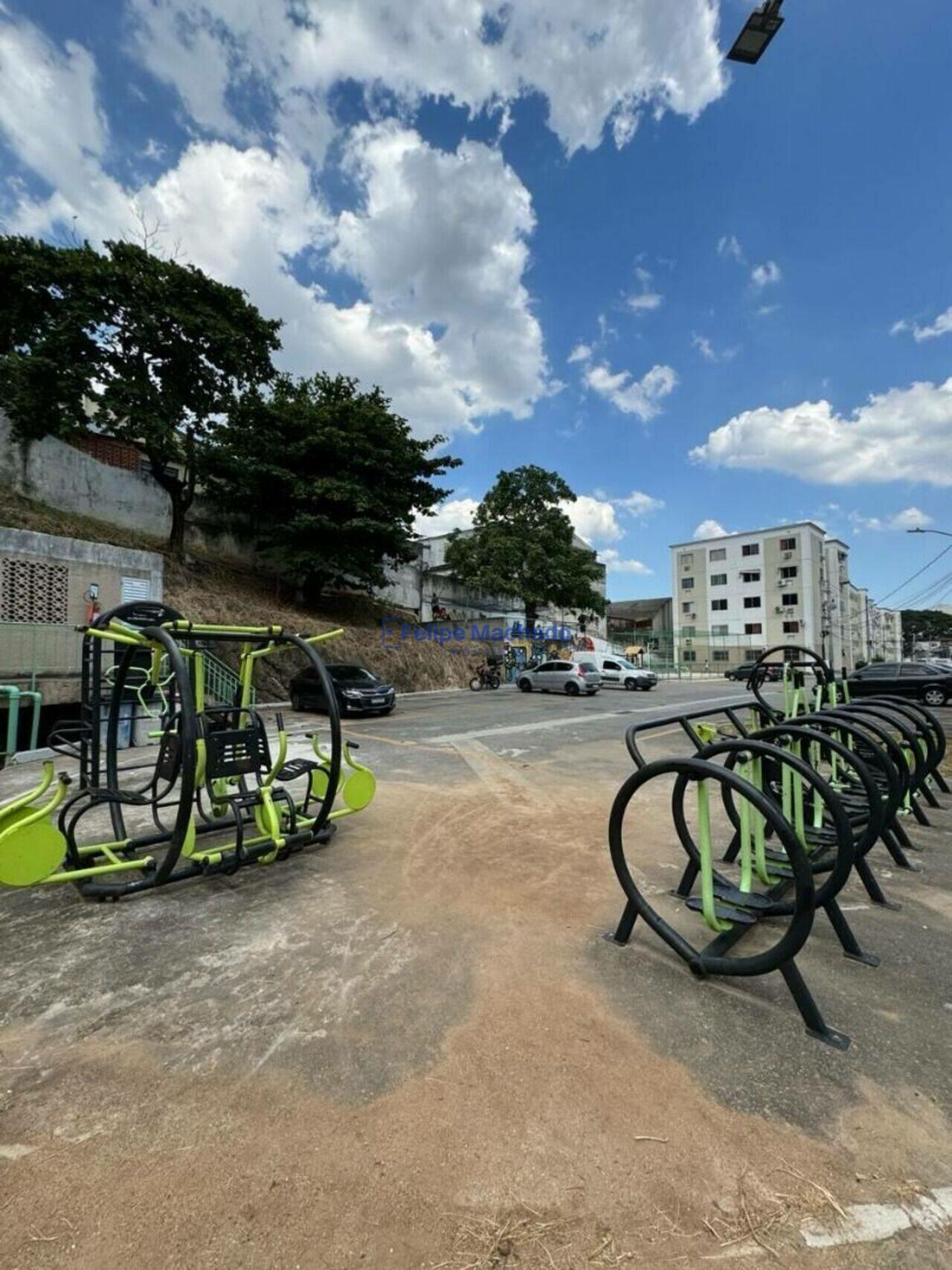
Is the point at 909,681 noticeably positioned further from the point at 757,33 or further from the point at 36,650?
the point at 36,650

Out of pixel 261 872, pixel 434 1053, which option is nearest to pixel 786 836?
pixel 434 1053

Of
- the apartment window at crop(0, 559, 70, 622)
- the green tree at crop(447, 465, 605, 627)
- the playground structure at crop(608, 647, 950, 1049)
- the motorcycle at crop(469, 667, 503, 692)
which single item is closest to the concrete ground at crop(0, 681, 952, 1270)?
the playground structure at crop(608, 647, 950, 1049)

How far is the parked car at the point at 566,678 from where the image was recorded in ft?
68.3

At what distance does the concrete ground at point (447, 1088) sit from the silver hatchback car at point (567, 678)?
17228 millimetres

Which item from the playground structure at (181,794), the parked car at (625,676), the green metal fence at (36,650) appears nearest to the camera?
the playground structure at (181,794)

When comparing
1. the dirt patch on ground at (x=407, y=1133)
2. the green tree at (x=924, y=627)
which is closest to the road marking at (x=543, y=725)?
the dirt patch on ground at (x=407, y=1133)

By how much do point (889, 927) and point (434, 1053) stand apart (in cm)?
283

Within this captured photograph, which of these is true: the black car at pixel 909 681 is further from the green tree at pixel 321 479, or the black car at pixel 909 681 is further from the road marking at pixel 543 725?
the green tree at pixel 321 479

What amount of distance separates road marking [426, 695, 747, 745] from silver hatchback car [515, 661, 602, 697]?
176 inches

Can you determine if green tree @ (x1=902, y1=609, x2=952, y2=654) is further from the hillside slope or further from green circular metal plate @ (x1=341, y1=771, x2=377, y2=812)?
green circular metal plate @ (x1=341, y1=771, x2=377, y2=812)

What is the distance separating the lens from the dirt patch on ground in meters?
1.45

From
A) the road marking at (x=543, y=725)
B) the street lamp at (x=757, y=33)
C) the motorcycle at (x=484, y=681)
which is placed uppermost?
the street lamp at (x=757, y=33)

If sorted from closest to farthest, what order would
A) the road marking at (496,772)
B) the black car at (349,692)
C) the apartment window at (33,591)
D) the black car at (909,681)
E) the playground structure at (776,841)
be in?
the playground structure at (776,841) < the road marking at (496,772) < the apartment window at (33,591) < the black car at (349,692) < the black car at (909,681)

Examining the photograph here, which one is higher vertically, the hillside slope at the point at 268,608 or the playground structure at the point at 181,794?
the hillside slope at the point at 268,608
